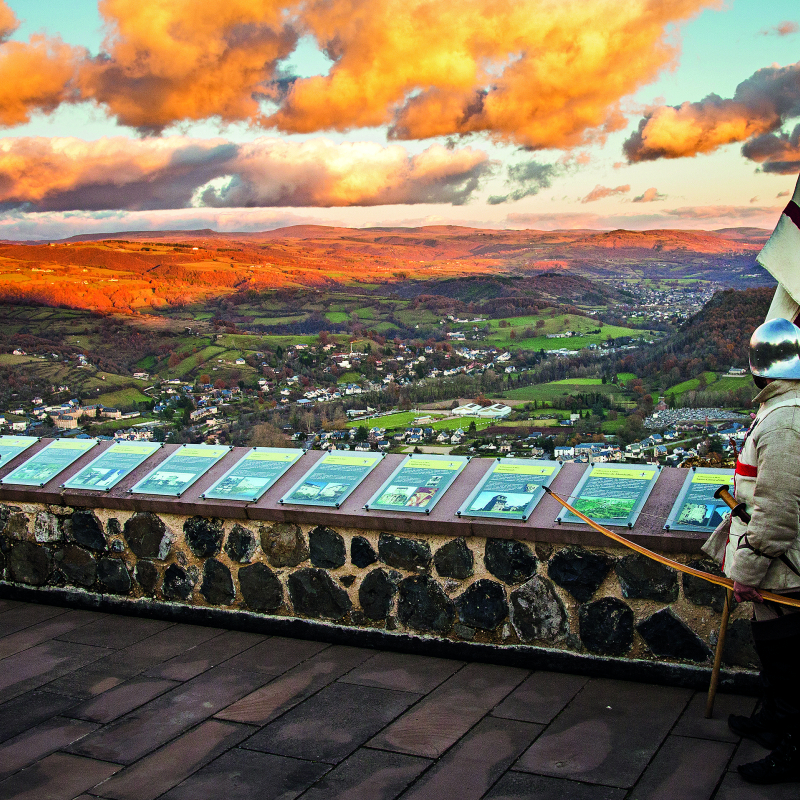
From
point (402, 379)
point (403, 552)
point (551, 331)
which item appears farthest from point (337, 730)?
point (551, 331)

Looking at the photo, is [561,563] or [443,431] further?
[443,431]

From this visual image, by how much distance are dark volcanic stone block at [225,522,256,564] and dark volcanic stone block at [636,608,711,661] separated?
2.30m

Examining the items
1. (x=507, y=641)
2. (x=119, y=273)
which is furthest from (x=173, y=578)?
(x=119, y=273)

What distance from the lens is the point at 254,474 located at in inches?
208

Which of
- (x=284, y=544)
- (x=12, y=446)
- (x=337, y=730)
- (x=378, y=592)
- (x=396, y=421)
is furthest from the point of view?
(x=396, y=421)

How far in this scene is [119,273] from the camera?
3588cm

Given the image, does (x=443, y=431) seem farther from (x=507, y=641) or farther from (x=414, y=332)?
(x=414, y=332)

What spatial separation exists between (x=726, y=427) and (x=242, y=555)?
21.9 ft

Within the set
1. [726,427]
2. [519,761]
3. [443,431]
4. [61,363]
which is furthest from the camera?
[61,363]

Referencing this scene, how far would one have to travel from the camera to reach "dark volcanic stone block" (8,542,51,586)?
19.0 ft

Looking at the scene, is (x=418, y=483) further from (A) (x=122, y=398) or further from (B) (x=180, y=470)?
(A) (x=122, y=398)

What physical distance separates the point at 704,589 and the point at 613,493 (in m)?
0.66

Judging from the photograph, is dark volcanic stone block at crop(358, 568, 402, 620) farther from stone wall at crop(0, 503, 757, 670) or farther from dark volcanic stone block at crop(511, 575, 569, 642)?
dark volcanic stone block at crop(511, 575, 569, 642)

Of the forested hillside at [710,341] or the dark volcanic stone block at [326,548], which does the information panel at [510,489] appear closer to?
the dark volcanic stone block at [326,548]
